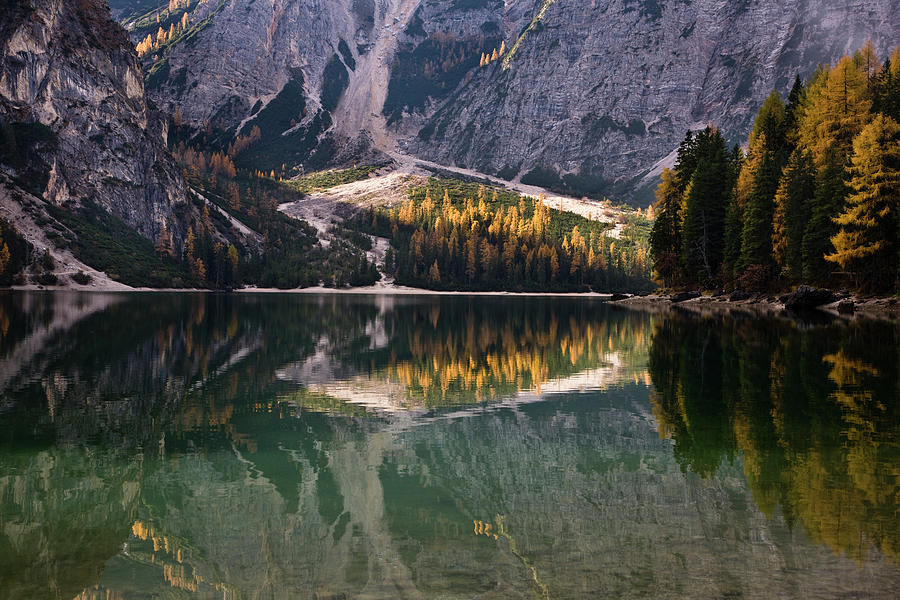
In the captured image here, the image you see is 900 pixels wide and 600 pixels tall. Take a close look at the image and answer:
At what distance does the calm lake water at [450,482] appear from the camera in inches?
302

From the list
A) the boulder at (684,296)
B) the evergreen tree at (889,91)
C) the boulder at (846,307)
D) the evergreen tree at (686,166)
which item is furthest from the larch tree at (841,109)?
the boulder at (684,296)

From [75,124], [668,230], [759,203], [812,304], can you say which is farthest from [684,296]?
[75,124]

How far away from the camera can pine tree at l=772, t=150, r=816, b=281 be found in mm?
60281

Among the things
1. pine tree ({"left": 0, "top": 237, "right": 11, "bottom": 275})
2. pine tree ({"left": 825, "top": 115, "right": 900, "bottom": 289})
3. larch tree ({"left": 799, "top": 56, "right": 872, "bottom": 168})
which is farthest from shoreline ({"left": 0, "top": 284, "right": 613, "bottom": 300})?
pine tree ({"left": 825, "top": 115, "right": 900, "bottom": 289})

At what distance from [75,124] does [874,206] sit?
176 meters

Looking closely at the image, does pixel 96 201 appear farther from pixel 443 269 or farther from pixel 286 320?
pixel 286 320

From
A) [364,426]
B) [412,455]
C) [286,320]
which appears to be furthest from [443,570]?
[286,320]

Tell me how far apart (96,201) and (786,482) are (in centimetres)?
18129

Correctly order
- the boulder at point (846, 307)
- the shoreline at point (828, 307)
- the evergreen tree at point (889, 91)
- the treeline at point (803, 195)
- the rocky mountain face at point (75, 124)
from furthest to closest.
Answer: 1. the rocky mountain face at point (75, 124)
2. the evergreen tree at point (889, 91)
3. the boulder at point (846, 307)
4. the treeline at point (803, 195)
5. the shoreline at point (828, 307)

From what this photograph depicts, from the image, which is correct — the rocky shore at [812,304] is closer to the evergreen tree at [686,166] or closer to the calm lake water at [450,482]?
the evergreen tree at [686,166]

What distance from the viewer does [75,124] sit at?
167 m

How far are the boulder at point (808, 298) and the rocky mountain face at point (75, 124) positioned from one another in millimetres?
143553

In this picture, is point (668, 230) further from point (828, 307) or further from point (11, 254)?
point (11, 254)

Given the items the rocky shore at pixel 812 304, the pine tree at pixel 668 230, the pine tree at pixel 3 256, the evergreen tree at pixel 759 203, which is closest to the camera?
the rocky shore at pixel 812 304
